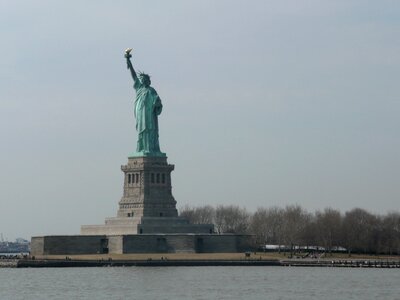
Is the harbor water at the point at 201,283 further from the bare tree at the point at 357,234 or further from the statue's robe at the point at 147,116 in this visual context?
the bare tree at the point at 357,234

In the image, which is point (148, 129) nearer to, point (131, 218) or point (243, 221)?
point (131, 218)

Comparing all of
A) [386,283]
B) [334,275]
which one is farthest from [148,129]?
[386,283]

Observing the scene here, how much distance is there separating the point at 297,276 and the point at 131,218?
1377 inches

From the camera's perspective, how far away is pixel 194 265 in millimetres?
118312

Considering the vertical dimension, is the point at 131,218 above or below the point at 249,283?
above

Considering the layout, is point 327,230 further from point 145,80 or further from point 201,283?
point 201,283

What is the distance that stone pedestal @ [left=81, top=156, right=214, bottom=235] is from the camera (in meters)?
130

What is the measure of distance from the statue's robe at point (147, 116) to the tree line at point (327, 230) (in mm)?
16554

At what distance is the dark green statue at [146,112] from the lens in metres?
135

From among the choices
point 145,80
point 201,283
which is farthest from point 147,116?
point 201,283

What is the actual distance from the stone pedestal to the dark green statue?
159cm

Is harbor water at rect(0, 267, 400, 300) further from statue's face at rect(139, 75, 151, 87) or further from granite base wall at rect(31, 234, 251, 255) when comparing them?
statue's face at rect(139, 75, 151, 87)

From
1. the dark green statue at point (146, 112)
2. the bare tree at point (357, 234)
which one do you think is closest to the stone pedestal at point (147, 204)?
the dark green statue at point (146, 112)

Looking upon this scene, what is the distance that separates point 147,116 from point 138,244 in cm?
1475
